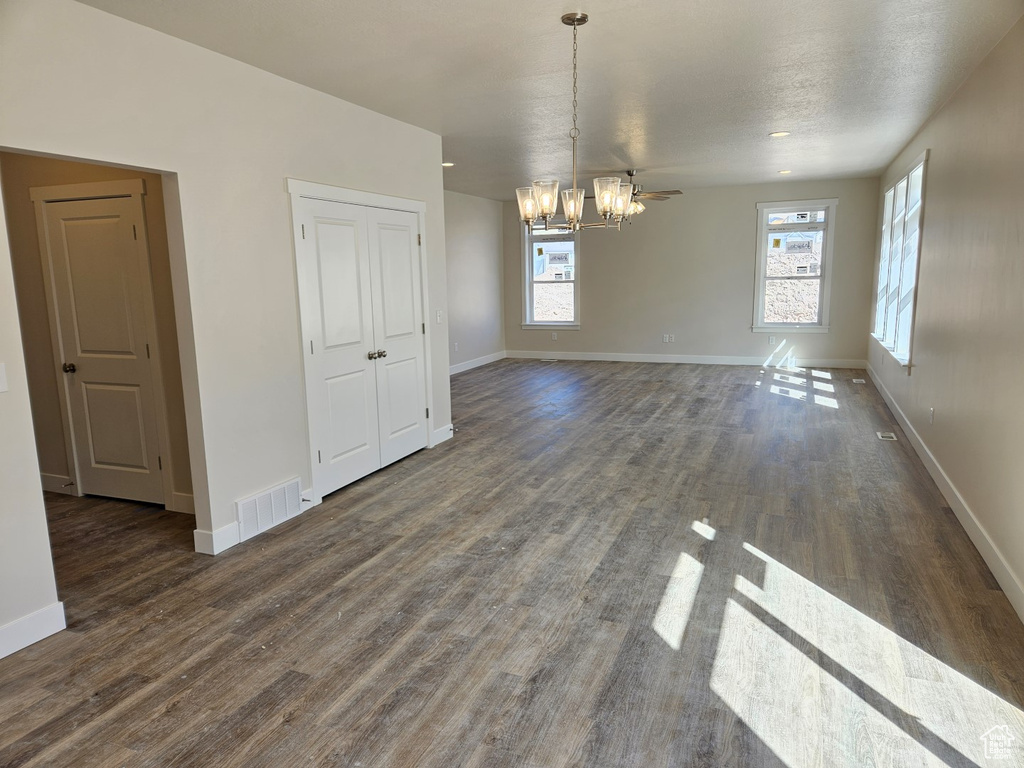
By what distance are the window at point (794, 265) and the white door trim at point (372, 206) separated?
6003 millimetres

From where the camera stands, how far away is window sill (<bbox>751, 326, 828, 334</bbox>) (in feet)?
30.3

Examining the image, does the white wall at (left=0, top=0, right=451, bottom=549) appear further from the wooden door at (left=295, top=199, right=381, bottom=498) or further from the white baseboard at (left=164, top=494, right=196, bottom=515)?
the white baseboard at (left=164, top=494, right=196, bottom=515)

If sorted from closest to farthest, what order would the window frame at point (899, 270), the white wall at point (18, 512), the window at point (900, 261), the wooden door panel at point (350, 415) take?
the white wall at point (18, 512) → the wooden door panel at point (350, 415) → the window frame at point (899, 270) → the window at point (900, 261)

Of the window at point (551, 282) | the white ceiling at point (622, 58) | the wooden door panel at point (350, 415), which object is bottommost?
the wooden door panel at point (350, 415)

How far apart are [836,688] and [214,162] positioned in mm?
3625

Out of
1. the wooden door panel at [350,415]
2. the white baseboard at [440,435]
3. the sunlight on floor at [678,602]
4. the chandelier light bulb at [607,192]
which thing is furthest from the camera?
the white baseboard at [440,435]

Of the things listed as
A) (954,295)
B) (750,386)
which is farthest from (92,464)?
(750,386)

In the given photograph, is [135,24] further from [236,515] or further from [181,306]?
[236,515]

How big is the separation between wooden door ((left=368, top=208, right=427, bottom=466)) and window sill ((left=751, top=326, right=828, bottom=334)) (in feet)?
20.0

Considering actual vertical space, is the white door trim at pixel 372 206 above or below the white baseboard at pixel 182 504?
above

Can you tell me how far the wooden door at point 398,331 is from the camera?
15.4 feet

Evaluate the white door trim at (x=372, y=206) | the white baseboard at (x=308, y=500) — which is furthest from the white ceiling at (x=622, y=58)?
the white baseboard at (x=308, y=500)

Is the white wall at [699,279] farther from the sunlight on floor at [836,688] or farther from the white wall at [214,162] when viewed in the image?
the sunlight on floor at [836,688]

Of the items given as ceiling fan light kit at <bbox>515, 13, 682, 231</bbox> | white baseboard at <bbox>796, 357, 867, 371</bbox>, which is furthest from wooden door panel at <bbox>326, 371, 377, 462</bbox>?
white baseboard at <bbox>796, 357, 867, 371</bbox>
